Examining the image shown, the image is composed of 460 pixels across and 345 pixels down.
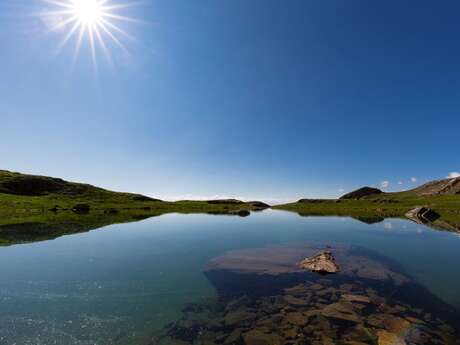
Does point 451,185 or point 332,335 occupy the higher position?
point 451,185

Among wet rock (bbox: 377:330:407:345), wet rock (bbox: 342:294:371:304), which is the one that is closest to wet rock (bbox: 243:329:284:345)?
wet rock (bbox: 377:330:407:345)

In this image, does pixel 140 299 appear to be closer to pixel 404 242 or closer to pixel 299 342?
pixel 299 342

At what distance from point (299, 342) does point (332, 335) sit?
2.14 m

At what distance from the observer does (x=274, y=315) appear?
17516mm

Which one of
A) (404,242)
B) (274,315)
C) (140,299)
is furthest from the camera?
(404,242)

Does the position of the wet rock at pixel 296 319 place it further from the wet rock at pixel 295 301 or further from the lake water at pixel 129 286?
the wet rock at pixel 295 301

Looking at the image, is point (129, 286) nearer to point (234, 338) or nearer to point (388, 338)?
point (234, 338)

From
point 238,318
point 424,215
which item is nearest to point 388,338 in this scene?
point 238,318

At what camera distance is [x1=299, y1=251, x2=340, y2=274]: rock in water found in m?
27.8

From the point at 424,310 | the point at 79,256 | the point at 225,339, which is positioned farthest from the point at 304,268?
the point at 79,256

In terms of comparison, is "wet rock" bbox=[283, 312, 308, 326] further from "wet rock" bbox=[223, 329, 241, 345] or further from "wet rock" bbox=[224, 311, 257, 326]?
"wet rock" bbox=[223, 329, 241, 345]

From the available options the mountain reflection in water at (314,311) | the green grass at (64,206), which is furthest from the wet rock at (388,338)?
the green grass at (64,206)

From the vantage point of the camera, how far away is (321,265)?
2848 cm

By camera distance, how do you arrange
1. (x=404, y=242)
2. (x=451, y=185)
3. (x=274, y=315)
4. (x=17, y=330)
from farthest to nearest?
(x=451, y=185)
(x=404, y=242)
(x=274, y=315)
(x=17, y=330)
